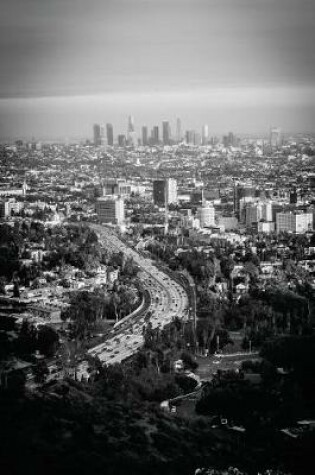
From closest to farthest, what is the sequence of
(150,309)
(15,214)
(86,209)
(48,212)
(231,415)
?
(231,415)
(150,309)
(15,214)
(48,212)
(86,209)

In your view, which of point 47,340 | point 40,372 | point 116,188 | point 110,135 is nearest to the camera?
point 40,372

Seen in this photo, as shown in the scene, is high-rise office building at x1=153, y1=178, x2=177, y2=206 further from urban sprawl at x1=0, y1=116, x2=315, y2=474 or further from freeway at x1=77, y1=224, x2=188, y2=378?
freeway at x1=77, y1=224, x2=188, y2=378

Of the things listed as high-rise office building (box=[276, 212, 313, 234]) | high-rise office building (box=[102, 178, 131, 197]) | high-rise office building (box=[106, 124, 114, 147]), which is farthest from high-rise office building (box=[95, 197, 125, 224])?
high-rise office building (box=[106, 124, 114, 147])

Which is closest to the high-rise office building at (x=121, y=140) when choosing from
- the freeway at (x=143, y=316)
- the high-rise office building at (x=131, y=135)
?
the high-rise office building at (x=131, y=135)

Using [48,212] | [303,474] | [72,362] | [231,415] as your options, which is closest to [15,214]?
[48,212]

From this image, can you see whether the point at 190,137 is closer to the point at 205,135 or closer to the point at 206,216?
the point at 205,135

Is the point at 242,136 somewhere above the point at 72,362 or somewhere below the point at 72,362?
above

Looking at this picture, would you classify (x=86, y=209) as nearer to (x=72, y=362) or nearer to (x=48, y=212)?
(x=48, y=212)

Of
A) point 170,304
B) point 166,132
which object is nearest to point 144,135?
point 166,132
